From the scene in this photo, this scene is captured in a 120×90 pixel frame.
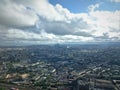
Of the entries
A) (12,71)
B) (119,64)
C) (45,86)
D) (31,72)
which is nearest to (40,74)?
(31,72)

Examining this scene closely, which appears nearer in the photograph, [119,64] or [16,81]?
[16,81]

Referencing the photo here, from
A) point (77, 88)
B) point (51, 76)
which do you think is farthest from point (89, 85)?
point (51, 76)

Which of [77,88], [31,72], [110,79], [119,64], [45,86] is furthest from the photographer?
[119,64]

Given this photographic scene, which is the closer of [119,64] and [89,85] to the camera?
[89,85]

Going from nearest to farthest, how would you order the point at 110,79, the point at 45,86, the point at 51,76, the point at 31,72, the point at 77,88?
1. the point at 77,88
2. the point at 45,86
3. the point at 110,79
4. the point at 51,76
5. the point at 31,72

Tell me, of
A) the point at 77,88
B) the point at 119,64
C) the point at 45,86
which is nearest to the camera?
the point at 77,88

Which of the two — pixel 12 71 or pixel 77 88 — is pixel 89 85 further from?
pixel 12 71

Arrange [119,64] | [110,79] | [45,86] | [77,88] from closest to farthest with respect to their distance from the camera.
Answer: [77,88]
[45,86]
[110,79]
[119,64]

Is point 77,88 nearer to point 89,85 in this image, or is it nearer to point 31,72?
point 89,85
